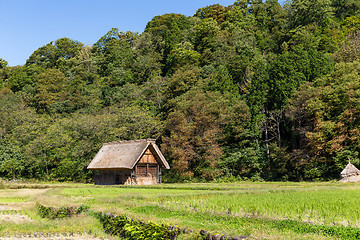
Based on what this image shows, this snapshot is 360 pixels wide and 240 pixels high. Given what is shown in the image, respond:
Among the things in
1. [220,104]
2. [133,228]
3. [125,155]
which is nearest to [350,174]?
[220,104]

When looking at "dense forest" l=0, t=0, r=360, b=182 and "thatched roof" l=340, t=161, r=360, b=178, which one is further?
"dense forest" l=0, t=0, r=360, b=182

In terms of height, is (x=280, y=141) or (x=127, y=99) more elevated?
(x=127, y=99)

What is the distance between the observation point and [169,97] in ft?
158

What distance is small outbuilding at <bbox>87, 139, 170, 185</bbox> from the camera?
34969mm

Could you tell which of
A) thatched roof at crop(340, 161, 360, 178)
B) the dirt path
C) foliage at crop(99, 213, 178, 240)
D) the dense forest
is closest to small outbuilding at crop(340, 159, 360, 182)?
thatched roof at crop(340, 161, 360, 178)

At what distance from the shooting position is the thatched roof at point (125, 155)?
34719 mm

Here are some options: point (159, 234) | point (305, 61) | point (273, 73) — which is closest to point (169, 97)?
point (273, 73)

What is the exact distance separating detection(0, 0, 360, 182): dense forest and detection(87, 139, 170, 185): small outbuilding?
8.02ft

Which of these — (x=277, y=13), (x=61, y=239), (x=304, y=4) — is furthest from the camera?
(x=277, y=13)

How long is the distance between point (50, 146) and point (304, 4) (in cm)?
4537

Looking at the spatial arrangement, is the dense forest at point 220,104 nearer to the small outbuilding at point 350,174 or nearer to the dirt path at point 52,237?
the small outbuilding at point 350,174

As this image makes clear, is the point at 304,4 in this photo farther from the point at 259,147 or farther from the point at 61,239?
the point at 61,239

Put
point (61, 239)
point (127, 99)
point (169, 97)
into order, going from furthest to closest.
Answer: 1. point (127, 99)
2. point (169, 97)
3. point (61, 239)

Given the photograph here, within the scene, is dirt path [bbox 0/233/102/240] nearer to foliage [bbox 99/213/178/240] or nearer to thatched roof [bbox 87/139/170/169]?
foliage [bbox 99/213/178/240]
